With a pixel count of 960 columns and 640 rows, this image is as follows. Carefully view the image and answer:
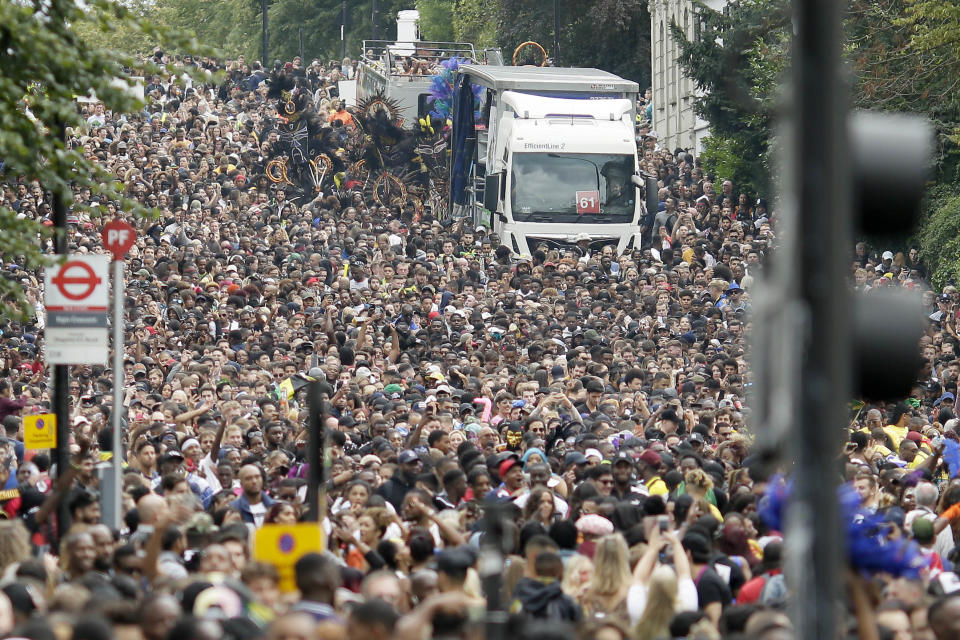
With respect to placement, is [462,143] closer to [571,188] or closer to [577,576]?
[571,188]

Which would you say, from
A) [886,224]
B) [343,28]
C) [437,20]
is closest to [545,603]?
[886,224]

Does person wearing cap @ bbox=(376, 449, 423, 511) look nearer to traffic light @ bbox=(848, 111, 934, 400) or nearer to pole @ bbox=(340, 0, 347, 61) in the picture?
traffic light @ bbox=(848, 111, 934, 400)

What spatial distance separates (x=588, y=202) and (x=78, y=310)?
23.7m

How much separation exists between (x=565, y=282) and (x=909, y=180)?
999 inches

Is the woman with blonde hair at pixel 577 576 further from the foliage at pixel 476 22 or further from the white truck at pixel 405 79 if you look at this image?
the foliage at pixel 476 22

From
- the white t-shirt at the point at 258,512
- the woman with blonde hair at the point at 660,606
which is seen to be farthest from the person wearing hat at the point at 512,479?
the woman with blonde hair at the point at 660,606

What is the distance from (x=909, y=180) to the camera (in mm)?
3934

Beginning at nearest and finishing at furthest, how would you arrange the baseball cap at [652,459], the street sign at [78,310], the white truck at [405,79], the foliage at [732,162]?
the street sign at [78,310] < the baseball cap at [652,459] < the foliage at [732,162] < the white truck at [405,79]

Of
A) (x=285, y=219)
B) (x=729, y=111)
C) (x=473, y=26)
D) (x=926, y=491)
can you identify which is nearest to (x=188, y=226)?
(x=285, y=219)

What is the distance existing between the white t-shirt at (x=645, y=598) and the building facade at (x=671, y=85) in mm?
45455

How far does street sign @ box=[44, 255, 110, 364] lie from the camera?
10.8 m

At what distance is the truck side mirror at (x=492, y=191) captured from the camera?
33.6 m

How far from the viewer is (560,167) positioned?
1342 inches

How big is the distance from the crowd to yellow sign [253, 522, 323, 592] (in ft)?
0.25
